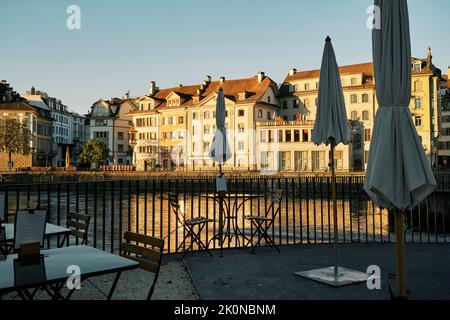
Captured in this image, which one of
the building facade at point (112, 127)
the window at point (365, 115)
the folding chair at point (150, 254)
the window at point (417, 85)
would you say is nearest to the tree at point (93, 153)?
the building facade at point (112, 127)

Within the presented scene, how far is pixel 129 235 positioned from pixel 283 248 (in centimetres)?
497

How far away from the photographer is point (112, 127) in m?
88.1

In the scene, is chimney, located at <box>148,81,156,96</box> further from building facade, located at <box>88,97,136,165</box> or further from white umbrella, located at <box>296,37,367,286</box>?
white umbrella, located at <box>296,37,367,286</box>

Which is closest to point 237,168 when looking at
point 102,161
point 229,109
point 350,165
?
point 229,109

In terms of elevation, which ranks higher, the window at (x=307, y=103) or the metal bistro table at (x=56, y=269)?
the window at (x=307, y=103)

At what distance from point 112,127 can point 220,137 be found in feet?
265

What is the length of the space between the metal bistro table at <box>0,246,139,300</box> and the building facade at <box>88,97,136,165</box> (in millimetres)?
85755

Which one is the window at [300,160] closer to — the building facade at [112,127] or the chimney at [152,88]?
the chimney at [152,88]

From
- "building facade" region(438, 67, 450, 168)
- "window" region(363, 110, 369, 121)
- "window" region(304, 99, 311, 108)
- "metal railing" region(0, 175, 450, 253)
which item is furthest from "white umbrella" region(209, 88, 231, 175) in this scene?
"building facade" region(438, 67, 450, 168)

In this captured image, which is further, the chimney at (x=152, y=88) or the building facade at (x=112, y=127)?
the building facade at (x=112, y=127)

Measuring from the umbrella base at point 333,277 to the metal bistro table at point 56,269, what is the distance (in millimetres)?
3330

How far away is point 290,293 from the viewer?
17.9 feet

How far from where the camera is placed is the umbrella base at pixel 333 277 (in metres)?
5.85

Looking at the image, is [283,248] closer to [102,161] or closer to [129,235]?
[129,235]
